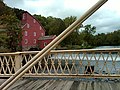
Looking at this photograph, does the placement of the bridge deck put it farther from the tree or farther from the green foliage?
the tree

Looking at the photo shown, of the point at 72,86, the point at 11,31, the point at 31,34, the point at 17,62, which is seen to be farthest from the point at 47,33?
the point at 72,86

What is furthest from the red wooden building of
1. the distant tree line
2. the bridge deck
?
the bridge deck

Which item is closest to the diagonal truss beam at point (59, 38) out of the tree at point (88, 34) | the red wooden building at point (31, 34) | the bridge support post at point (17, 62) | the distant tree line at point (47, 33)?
the distant tree line at point (47, 33)

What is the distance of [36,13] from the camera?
153ft

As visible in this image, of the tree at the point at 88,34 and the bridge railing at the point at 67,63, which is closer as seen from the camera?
the bridge railing at the point at 67,63

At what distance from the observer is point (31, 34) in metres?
31.2

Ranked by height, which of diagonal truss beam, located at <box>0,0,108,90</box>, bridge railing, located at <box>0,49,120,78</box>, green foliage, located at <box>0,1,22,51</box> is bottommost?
bridge railing, located at <box>0,49,120,78</box>

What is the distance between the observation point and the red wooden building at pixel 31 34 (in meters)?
29.3

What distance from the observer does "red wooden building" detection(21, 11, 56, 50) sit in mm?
29300

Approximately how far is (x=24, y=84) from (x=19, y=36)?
17528mm

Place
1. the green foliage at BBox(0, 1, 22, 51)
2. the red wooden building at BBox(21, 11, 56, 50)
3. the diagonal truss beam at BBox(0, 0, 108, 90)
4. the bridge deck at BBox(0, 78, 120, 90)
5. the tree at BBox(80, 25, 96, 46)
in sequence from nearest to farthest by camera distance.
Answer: the diagonal truss beam at BBox(0, 0, 108, 90)
the bridge deck at BBox(0, 78, 120, 90)
the green foliage at BBox(0, 1, 22, 51)
the red wooden building at BBox(21, 11, 56, 50)
the tree at BBox(80, 25, 96, 46)

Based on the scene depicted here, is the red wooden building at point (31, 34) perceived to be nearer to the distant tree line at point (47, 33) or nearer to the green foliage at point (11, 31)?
the distant tree line at point (47, 33)

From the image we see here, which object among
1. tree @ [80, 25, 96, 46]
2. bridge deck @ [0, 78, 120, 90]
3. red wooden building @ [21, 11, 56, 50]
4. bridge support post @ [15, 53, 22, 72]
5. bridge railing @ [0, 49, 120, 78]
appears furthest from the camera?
tree @ [80, 25, 96, 46]

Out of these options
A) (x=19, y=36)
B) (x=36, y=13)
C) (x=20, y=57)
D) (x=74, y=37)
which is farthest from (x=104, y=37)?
(x=20, y=57)
